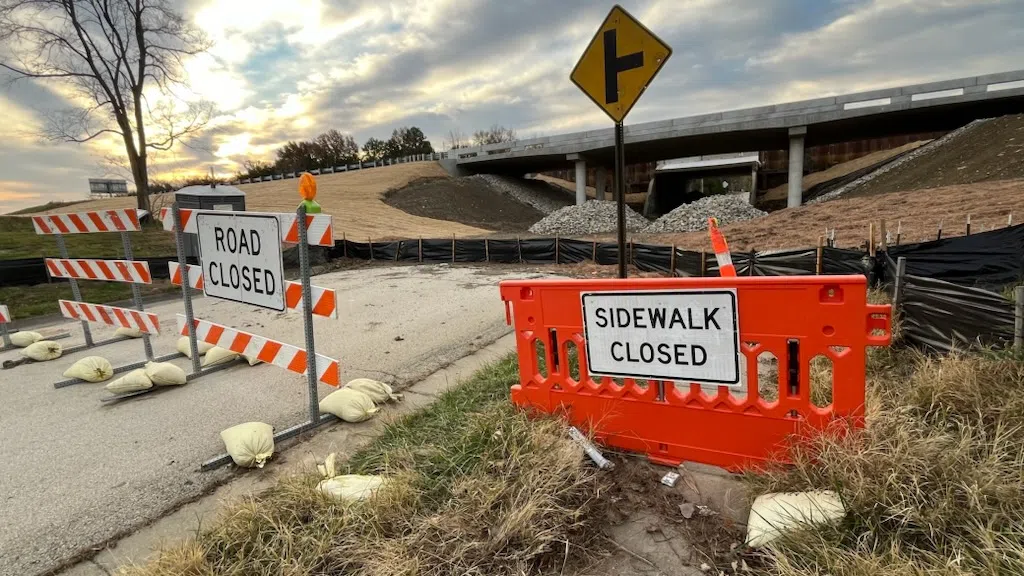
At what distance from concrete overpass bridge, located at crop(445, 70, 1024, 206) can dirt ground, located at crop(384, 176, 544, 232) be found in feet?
18.2

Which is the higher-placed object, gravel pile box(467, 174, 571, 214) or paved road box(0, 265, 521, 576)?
gravel pile box(467, 174, 571, 214)

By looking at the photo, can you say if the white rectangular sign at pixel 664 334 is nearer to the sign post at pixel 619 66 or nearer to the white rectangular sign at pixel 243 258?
the sign post at pixel 619 66

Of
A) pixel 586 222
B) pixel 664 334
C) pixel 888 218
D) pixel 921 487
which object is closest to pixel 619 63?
pixel 664 334

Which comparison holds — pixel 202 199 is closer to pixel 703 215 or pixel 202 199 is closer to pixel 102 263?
pixel 102 263

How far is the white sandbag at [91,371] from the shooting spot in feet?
16.9

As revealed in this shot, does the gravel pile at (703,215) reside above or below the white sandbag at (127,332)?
above

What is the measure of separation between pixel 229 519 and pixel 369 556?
0.83 m

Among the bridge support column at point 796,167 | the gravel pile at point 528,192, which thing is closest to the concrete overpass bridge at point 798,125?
the bridge support column at point 796,167

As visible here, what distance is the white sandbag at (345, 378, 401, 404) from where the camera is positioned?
14.5 feet

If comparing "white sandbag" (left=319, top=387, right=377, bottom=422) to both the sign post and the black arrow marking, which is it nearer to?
the sign post

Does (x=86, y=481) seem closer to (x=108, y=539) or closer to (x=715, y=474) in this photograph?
(x=108, y=539)

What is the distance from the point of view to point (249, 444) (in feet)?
11.2

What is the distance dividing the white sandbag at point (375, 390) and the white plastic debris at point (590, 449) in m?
2.12

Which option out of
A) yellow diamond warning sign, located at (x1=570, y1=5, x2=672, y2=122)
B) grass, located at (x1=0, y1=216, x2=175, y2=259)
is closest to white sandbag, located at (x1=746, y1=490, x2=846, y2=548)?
yellow diamond warning sign, located at (x1=570, y1=5, x2=672, y2=122)
